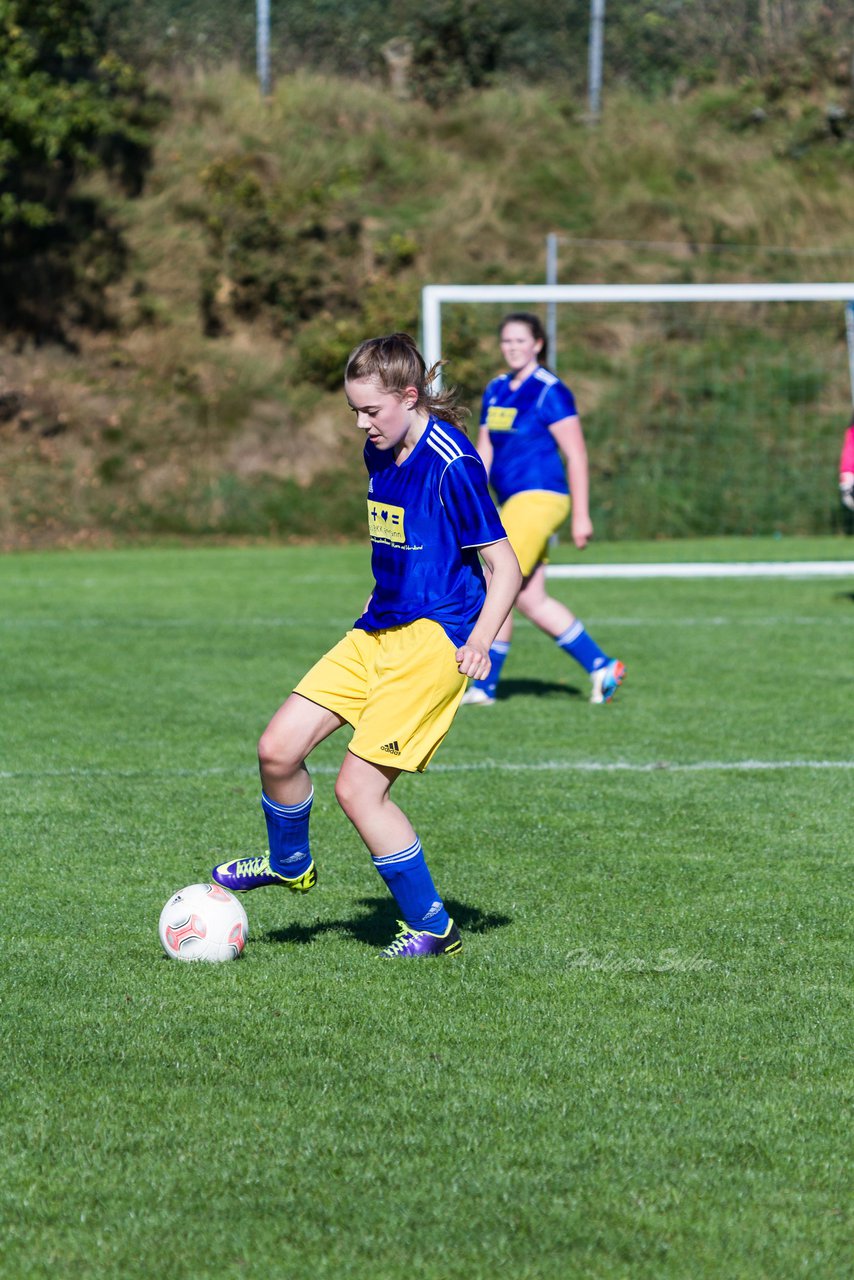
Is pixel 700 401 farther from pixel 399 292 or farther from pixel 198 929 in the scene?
pixel 198 929

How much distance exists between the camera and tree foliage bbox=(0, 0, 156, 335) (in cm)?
2330

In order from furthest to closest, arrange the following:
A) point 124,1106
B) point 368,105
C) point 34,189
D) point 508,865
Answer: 1. point 368,105
2. point 34,189
3. point 508,865
4. point 124,1106

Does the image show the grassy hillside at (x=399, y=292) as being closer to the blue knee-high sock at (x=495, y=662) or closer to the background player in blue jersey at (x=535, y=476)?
the background player in blue jersey at (x=535, y=476)

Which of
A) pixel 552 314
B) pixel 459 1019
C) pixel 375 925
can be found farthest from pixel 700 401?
pixel 459 1019

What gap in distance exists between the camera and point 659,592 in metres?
15.5

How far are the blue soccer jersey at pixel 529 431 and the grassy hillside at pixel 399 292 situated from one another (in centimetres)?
1332

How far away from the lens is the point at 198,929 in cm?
433

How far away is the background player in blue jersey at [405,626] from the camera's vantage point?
425cm

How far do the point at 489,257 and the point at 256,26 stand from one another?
7448 millimetres

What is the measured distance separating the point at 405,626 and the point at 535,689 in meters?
5.46

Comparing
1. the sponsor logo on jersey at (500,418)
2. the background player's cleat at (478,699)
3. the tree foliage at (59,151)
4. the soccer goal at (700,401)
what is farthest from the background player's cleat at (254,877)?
the tree foliage at (59,151)

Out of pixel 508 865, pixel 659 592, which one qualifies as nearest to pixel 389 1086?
pixel 508 865

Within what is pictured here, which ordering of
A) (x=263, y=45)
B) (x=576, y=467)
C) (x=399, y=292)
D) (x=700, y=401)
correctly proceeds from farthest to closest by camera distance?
(x=263, y=45)
(x=399, y=292)
(x=700, y=401)
(x=576, y=467)

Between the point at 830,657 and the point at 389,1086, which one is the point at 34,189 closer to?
the point at 830,657
